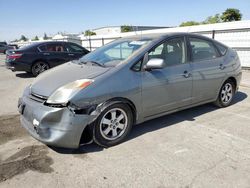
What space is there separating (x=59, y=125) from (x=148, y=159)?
4.01 feet

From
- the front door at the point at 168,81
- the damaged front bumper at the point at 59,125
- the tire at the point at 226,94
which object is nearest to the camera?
the damaged front bumper at the point at 59,125

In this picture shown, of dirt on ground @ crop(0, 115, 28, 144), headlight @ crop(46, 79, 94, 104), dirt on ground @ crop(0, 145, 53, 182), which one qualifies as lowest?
dirt on ground @ crop(0, 115, 28, 144)

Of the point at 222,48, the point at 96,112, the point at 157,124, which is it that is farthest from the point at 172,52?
the point at 96,112

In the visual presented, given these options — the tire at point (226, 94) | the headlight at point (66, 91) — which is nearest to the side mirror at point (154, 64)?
the headlight at point (66, 91)

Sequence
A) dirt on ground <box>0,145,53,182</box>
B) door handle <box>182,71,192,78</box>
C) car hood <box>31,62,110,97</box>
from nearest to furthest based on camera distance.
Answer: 1. dirt on ground <box>0,145,53,182</box>
2. car hood <box>31,62,110,97</box>
3. door handle <box>182,71,192,78</box>

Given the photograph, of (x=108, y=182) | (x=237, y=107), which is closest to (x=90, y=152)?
(x=108, y=182)

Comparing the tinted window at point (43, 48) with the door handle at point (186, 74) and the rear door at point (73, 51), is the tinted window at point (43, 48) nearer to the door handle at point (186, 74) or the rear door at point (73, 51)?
the rear door at point (73, 51)

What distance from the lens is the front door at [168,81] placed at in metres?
3.73

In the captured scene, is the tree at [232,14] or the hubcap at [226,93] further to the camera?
the tree at [232,14]

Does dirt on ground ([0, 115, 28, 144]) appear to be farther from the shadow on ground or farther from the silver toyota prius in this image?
the shadow on ground

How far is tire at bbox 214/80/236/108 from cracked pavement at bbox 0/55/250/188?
2.33 feet

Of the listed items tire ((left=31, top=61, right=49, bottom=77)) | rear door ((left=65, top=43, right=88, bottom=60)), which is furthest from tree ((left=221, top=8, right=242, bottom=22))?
tire ((left=31, top=61, right=49, bottom=77))

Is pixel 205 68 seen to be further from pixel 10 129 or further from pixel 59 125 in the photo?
pixel 10 129

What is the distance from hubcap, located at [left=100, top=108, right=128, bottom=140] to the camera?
134 inches
